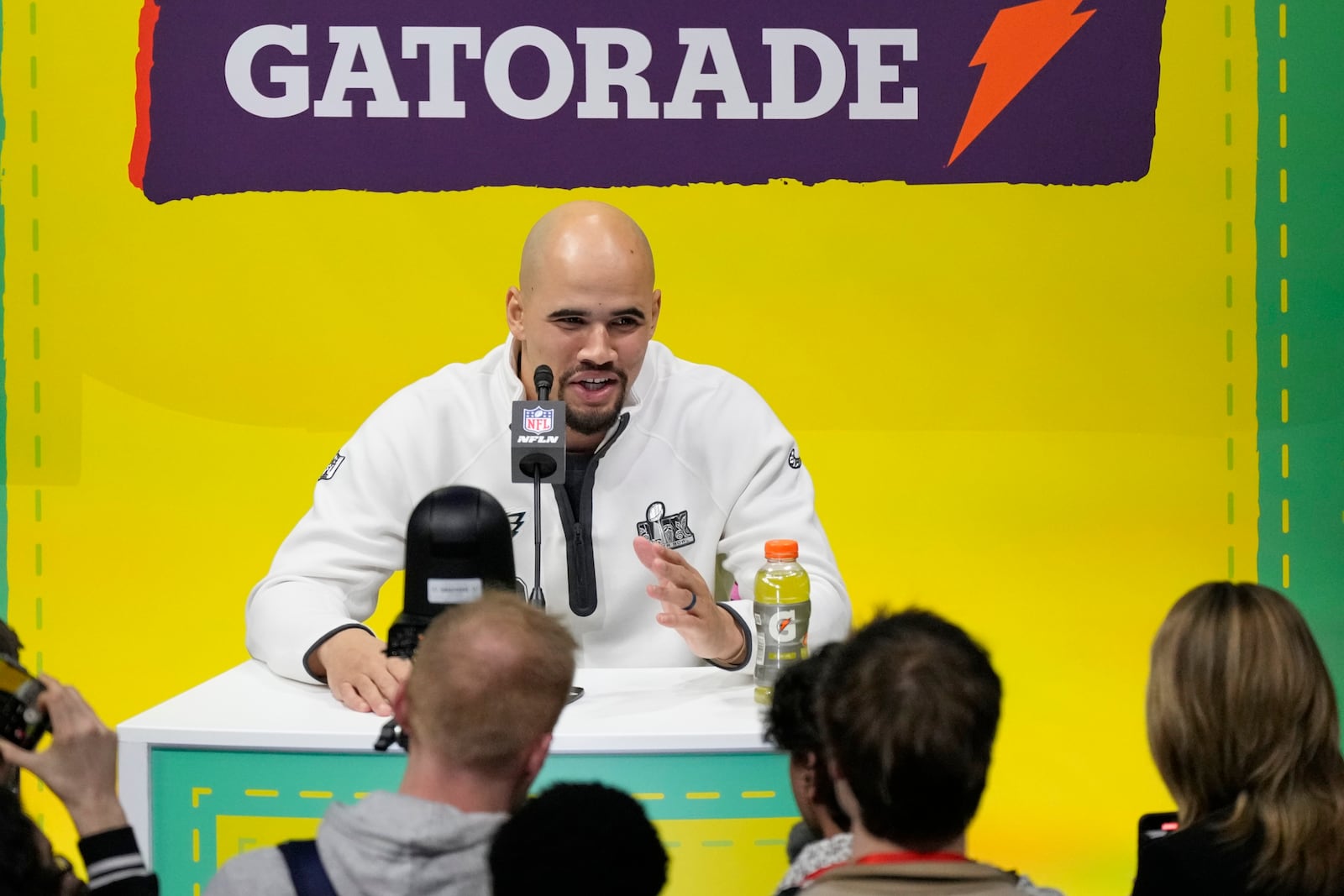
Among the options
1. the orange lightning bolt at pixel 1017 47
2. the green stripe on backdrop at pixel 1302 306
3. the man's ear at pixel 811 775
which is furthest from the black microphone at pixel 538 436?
the green stripe on backdrop at pixel 1302 306

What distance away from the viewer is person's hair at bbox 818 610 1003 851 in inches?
54.3

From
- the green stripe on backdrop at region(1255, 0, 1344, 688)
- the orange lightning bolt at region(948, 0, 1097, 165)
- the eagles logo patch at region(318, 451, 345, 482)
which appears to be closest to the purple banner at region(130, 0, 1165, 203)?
the orange lightning bolt at region(948, 0, 1097, 165)

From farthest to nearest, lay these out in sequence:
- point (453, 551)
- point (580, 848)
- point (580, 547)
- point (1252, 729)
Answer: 1. point (580, 547)
2. point (453, 551)
3. point (1252, 729)
4. point (580, 848)

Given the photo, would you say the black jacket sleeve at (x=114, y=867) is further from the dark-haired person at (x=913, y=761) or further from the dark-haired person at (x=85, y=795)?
the dark-haired person at (x=913, y=761)

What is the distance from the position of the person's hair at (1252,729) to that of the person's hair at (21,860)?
123cm

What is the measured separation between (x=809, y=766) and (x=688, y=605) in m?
0.76

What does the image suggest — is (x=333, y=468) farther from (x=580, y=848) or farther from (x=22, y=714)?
(x=580, y=848)

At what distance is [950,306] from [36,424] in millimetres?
2480

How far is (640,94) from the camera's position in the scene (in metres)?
3.83

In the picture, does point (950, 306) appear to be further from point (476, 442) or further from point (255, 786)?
point (255, 786)

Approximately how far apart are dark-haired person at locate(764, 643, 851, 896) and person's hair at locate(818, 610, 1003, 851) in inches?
6.8

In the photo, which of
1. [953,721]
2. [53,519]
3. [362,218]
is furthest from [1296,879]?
[53,519]

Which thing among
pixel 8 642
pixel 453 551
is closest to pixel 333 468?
pixel 453 551

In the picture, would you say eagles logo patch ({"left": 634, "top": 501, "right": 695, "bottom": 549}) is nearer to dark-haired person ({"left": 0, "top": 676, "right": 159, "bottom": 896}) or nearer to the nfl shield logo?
the nfl shield logo
